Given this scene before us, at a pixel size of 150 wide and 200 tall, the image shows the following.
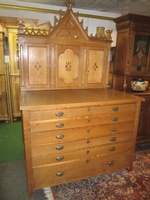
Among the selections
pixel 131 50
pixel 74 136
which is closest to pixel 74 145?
pixel 74 136

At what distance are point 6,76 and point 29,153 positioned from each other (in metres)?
2.21

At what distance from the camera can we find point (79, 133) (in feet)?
5.38

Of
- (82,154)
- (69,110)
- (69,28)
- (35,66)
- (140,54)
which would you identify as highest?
(69,28)

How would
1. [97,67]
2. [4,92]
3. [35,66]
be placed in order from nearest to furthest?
[35,66] → [97,67] → [4,92]

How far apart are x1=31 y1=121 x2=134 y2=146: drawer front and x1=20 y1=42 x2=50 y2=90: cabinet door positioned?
0.74 m

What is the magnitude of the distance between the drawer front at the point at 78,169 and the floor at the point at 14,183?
14 centimetres

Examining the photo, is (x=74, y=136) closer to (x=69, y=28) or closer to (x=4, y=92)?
(x=69, y=28)

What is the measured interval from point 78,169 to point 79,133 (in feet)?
1.44

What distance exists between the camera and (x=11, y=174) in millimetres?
1920

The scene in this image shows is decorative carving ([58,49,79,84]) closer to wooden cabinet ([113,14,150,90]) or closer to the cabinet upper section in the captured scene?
the cabinet upper section

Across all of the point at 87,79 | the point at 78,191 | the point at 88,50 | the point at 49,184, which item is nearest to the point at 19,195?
the point at 49,184

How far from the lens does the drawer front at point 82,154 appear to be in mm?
1568

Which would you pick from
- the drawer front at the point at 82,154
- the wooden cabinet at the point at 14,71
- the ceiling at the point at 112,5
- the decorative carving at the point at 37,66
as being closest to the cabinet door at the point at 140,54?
the ceiling at the point at 112,5

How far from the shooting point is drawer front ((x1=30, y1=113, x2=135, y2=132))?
57.9 inches
